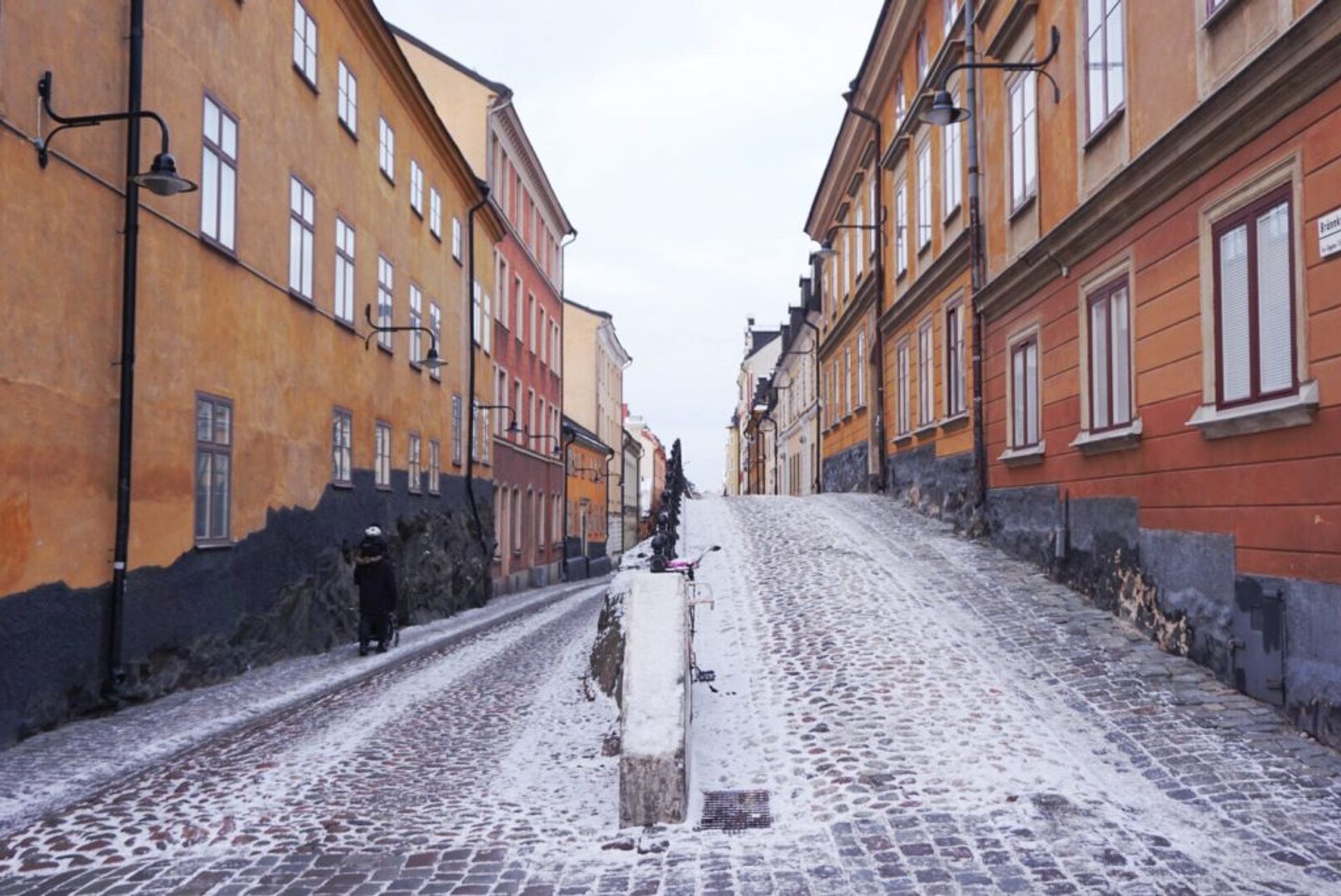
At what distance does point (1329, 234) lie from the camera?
267 inches

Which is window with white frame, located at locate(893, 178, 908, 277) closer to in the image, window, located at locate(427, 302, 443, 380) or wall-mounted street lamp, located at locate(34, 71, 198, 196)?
window, located at locate(427, 302, 443, 380)

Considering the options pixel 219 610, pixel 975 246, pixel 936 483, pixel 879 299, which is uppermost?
pixel 879 299

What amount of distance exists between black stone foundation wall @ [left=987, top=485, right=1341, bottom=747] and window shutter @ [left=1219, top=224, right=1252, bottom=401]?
1.12m

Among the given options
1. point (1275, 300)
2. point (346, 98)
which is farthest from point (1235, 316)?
point (346, 98)

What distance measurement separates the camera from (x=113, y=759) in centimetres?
761

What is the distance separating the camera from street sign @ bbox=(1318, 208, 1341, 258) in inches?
263

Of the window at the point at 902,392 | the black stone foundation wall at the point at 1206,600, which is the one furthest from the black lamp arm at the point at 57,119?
the window at the point at 902,392

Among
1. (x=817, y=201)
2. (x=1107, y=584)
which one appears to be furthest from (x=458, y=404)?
(x=1107, y=584)

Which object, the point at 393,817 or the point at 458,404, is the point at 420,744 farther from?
the point at 458,404

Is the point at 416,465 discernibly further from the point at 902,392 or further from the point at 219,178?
the point at 219,178

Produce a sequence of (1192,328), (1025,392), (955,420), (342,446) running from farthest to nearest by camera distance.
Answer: (955,420)
(342,446)
(1025,392)
(1192,328)

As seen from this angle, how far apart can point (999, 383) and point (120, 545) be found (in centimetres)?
1034

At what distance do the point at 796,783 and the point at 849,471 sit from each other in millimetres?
20431

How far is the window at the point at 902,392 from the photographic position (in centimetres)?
2086
